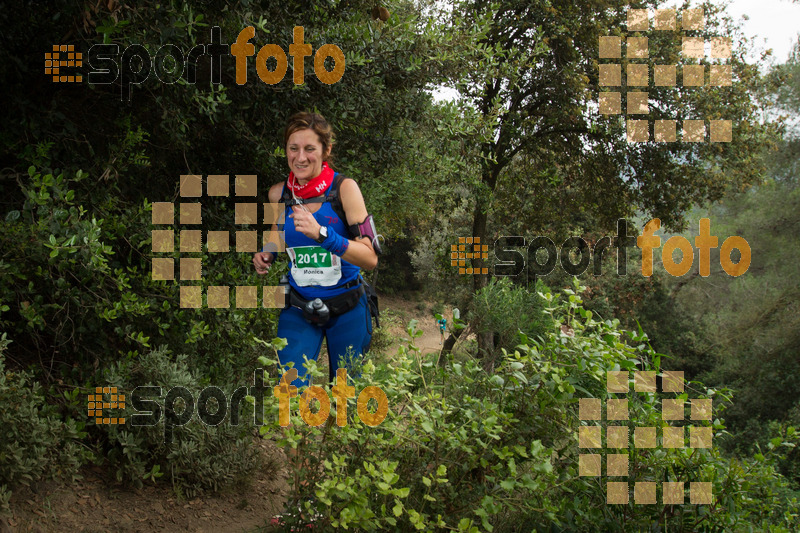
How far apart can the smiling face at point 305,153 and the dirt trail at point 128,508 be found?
1263 millimetres

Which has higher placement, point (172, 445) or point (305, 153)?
point (305, 153)

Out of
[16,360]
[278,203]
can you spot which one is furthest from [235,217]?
[16,360]

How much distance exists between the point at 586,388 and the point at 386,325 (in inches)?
424

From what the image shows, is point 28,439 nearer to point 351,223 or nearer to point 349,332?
point 349,332

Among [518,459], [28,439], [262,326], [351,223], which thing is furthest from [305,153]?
[28,439]

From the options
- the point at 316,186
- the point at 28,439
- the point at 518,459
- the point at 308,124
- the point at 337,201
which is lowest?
the point at 28,439

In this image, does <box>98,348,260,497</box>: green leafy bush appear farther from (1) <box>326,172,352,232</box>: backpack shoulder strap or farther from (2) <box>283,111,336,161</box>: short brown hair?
(2) <box>283,111,336,161</box>: short brown hair

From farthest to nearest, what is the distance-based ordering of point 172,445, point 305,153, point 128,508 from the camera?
1. point 172,445
2. point 128,508
3. point 305,153

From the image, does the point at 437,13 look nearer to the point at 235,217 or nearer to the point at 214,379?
the point at 235,217

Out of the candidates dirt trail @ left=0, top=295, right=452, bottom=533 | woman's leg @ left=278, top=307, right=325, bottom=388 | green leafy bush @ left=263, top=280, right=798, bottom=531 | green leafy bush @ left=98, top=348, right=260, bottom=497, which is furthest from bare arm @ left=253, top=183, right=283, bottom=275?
green leafy bush @ left=263, top=280, right=798, bottom=531

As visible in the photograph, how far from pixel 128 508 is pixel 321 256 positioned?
85.9 inches

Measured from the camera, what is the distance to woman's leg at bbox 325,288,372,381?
4.15m

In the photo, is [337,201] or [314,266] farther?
[314,266]

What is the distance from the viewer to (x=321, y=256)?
156 inches
